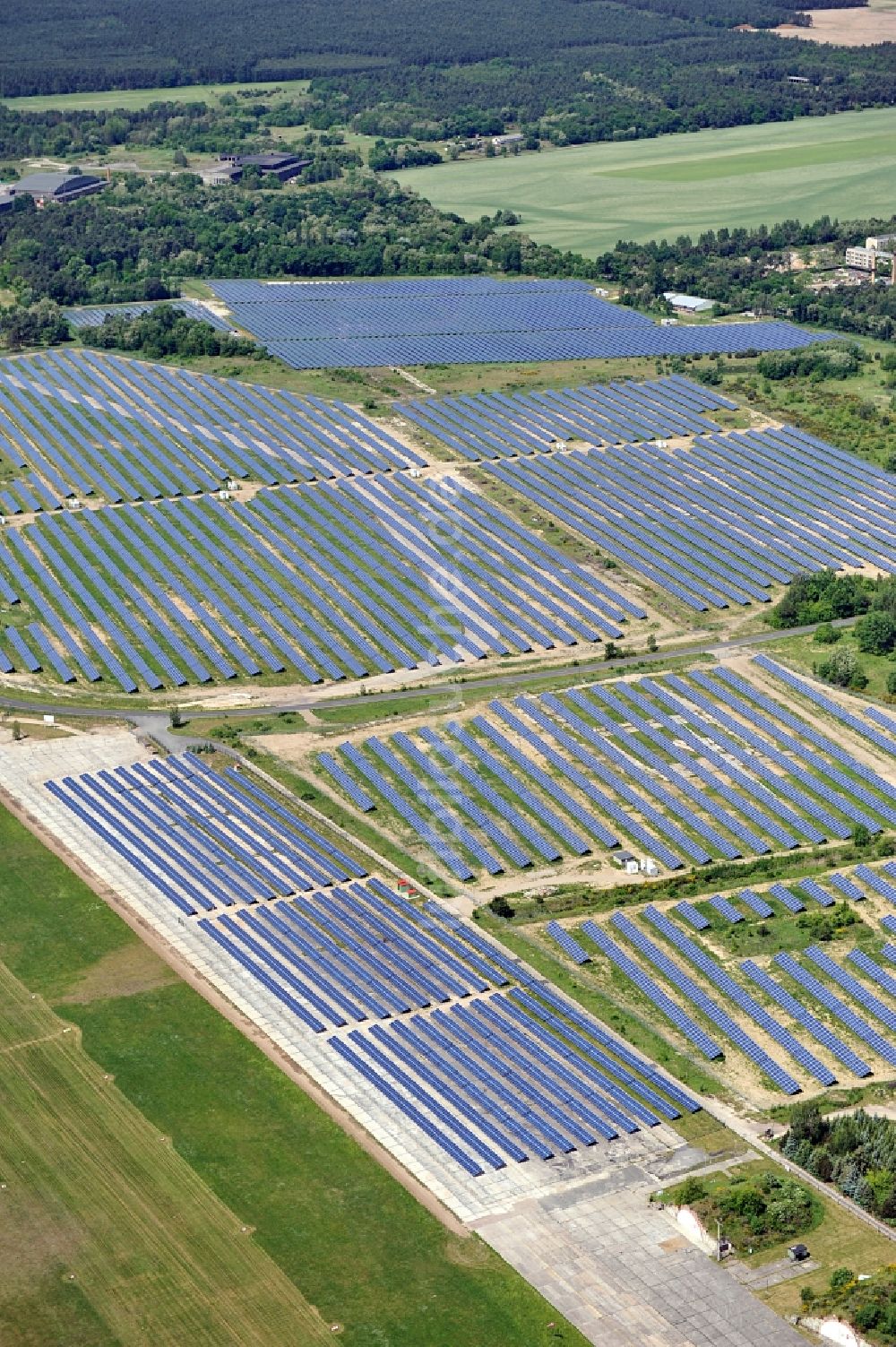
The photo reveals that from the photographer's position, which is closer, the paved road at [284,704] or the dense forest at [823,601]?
the paved road at [284,704]

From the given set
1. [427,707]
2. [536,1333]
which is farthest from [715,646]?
[536,1333]

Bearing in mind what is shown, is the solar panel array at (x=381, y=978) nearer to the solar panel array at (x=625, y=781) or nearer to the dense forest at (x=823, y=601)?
the solar panel array at (x=625, y=781)

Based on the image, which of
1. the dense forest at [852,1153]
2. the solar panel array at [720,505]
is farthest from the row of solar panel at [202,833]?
the solar panel array at [720,505]

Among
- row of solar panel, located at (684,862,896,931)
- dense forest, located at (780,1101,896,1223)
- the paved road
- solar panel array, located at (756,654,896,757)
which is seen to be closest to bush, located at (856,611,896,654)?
solar panel array, located at (756,654,896,757)

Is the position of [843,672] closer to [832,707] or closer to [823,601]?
[832,707]

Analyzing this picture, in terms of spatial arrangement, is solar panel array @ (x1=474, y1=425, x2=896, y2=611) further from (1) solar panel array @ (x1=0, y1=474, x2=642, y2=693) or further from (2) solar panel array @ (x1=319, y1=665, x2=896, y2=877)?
(2) solar panel array @ (x1=319, y1=665, x2=896, y2=877)

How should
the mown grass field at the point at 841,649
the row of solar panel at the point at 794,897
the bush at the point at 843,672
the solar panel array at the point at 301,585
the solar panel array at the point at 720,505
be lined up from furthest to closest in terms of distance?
the solar panel array at the point at 720,505 < the solar panel array at the point at 301,585 < the mown grass field at the point at 841,649 < the bush at the point at 843,672 < the row of solar panel at the point at 794,897

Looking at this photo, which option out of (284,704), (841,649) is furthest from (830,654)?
(284,704)
